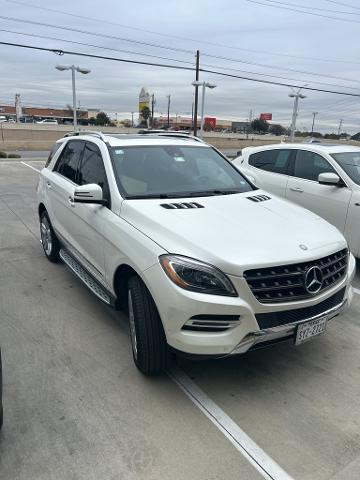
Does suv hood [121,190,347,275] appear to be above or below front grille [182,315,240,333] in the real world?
above

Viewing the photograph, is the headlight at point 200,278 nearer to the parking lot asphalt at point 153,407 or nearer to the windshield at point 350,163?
the parking lot asphalt at point 153,407

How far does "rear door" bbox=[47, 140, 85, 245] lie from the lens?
459 centimetres

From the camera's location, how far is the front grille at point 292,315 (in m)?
2.72

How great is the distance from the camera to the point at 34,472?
232 centimetres

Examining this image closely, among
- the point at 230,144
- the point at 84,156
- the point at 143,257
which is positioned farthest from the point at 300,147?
the point at 230,144

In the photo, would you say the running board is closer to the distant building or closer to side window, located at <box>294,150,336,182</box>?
side window, located at <box>294,150,336,182</box>

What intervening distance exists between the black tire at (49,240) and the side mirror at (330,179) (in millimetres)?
3547

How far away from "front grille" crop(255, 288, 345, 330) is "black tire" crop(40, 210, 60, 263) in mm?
3419

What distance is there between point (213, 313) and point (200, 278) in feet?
0.76

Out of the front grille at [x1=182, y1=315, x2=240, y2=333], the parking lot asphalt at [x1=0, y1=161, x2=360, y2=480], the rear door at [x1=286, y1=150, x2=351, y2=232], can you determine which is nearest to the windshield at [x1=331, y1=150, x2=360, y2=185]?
the rear door at [x1=286, y1=150, x2=351, y2=232]

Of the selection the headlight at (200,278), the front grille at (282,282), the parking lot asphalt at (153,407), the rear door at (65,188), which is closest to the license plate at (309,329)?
the front grille at (282,282)

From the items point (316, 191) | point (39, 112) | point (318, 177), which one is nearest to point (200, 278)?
point (318, 177)

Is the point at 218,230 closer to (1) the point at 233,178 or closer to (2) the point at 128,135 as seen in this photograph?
(1) the point at 233,178

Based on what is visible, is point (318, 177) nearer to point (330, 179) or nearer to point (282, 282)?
point (330, 179)
